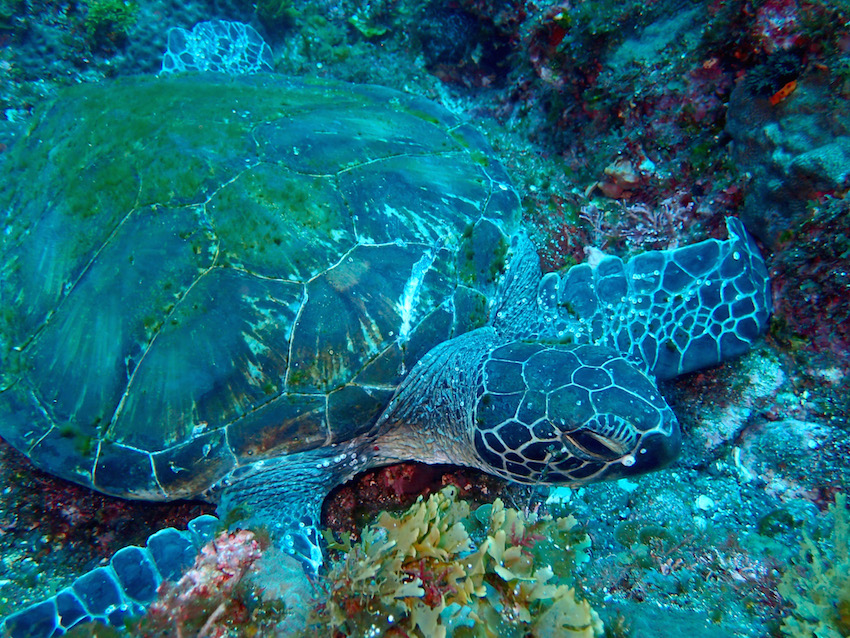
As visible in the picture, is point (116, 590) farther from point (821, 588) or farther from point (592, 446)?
point (821, 588)

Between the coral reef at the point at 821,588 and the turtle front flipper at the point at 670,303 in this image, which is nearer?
the coral reef at the point at 821,588

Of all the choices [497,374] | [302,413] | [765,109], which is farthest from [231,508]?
[765,109]

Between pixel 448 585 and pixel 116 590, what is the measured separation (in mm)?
1402

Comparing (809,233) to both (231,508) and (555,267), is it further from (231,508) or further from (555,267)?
(231,508)

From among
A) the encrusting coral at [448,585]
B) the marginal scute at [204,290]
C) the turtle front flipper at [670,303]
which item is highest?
the marginal scute at [204,290]

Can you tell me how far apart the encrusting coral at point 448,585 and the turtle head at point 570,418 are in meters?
0.35

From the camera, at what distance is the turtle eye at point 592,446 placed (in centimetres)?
185

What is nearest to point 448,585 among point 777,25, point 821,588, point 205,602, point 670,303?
point 205,602

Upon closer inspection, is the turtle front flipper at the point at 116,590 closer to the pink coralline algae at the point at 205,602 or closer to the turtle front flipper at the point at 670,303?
the pink coralline algae at the point at 205,602

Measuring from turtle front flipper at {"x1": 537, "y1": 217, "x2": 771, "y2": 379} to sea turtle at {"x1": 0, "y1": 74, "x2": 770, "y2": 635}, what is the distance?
0.04 feet

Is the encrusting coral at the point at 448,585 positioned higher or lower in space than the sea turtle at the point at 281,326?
lower

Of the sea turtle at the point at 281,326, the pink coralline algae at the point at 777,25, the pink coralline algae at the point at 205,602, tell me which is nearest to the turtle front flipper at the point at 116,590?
the sea turtle at the point at 281,326

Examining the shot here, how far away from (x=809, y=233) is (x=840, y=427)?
0.90 meters

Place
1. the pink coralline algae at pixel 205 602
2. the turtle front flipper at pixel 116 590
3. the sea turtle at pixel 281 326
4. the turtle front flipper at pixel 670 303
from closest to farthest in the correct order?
the pink coralline algae at pixel 205 602, the turtle front flipper at pixel 116 590, the sea turtle at pixel 281 326, the turtle front flipper at pixel 670 303
